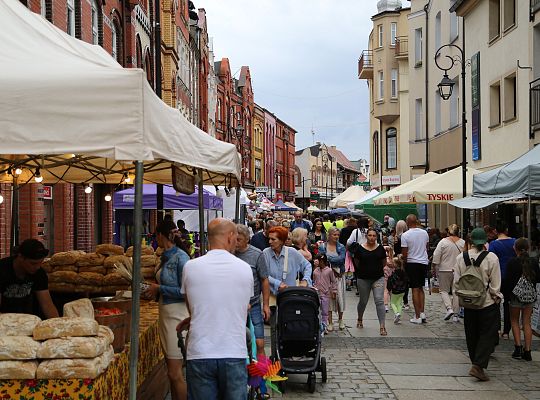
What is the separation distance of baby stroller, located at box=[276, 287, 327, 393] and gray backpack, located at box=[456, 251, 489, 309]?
1.83 m

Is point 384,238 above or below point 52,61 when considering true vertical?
below

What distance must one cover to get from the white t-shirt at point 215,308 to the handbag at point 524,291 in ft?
20.2

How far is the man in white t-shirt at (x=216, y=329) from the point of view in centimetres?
518

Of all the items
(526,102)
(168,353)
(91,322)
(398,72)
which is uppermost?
(398,72)

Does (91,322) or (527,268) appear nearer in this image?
(91,322)

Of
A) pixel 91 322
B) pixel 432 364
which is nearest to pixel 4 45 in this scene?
pixel 91 322

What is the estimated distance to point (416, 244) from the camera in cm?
1452

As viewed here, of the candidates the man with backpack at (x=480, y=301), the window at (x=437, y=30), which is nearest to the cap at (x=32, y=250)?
the man with backpack at (x=480, y=301)

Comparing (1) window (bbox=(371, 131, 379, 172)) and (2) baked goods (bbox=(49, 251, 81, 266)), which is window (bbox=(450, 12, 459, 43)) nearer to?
(2) baked goods (bbox=(49, 251, 81, 266))

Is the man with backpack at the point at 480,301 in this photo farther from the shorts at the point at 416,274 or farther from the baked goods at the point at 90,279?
the shorts at the point at 416,274

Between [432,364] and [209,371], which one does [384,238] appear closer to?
[432,364]

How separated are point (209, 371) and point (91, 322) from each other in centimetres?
108

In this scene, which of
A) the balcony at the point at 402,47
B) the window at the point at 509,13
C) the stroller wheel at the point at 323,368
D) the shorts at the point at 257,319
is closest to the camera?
the shorts at the point at 257,319

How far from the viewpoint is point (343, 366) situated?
32.8 feet
